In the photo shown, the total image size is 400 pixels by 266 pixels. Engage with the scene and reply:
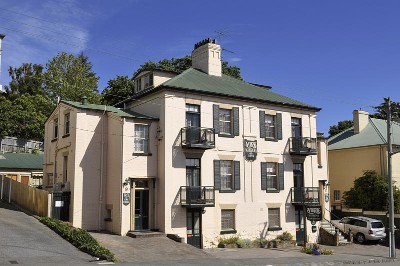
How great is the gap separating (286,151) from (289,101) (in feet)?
11.8

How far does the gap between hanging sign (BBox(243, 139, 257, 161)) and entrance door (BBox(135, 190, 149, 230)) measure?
681 cm

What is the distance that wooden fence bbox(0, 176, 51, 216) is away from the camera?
25562mm

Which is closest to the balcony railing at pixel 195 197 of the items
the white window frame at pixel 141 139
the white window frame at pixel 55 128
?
the white window frame at pixel 141 139

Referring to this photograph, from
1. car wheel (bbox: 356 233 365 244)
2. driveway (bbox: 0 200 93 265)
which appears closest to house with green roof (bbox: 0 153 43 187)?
driveway (bbox: 0 200 93 265)

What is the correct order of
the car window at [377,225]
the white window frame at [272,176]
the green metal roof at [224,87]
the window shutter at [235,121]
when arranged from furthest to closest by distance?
the car window at [377,225], the white window frame at [272,176], the window shutter at [235,121], the green metal roof at [224,87]

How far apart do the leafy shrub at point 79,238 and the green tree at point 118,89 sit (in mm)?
25281

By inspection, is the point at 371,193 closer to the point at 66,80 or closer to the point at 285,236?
the point at 285,236

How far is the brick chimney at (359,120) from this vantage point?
44.9 metres

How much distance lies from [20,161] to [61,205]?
1551 cm

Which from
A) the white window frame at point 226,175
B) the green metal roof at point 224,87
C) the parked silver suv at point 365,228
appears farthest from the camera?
the parked silver suv at point 365,228

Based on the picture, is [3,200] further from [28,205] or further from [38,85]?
[38,85]

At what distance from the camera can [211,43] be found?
104ft

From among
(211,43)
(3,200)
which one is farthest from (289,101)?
(3,200)

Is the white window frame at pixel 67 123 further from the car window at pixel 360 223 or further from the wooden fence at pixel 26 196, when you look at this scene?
the car window at pixel 360 223
